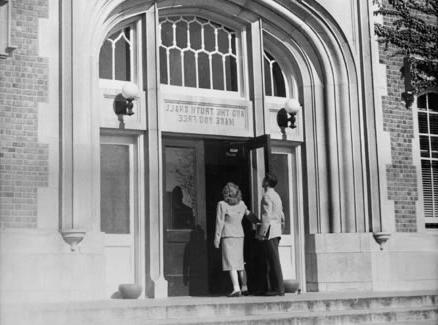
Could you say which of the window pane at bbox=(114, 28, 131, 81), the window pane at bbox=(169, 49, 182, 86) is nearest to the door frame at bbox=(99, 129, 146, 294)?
the window pane at bbox=(114, 28, 131, 81)

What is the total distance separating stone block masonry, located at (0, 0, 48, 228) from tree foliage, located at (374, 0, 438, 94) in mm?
5493

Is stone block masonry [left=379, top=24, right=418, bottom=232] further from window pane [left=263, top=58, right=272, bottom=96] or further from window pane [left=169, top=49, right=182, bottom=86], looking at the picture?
window pane [left=169, top=49, right=182, bottom=86]

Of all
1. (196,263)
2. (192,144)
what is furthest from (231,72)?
(196,263)

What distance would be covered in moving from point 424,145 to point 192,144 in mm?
3911

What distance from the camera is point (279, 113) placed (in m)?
12.7

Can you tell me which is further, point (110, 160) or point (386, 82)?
point (386, 82)

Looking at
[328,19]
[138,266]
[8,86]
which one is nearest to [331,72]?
[328,19]

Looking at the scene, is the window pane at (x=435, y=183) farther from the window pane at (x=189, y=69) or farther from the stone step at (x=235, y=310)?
the window pane at (x=189, y=69)

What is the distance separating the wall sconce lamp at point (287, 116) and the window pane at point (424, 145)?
2183 mm

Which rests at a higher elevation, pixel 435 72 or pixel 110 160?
pixel 435 72

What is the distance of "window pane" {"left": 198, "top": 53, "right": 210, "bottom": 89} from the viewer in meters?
12.2

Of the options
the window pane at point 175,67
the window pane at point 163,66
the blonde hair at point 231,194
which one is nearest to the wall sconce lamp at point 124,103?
the window pane at point 163,66

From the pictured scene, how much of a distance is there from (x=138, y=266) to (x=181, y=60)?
310 centimetres

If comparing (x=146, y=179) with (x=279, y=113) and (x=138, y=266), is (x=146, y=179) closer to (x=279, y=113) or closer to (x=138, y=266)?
(x=138, y=266)
